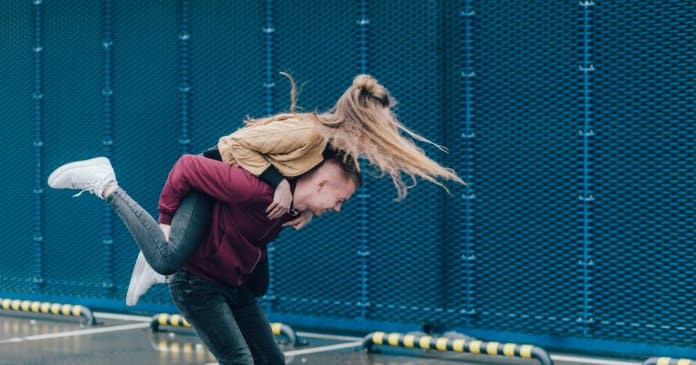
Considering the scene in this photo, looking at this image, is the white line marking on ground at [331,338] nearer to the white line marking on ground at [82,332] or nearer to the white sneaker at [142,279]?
the white line marking on ground at [82,332]

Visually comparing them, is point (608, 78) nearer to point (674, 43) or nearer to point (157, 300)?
point (674, 43)

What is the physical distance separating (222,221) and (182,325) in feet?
20.0

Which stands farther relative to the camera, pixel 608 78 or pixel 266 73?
pixel 266 73

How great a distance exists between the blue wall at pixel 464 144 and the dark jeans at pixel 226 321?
15.5 feet

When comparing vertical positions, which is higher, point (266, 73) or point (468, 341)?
point (266, 73)

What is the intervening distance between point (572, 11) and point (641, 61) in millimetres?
734

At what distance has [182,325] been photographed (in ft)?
36.9

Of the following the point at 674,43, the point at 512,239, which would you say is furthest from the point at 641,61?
the point at 512,239

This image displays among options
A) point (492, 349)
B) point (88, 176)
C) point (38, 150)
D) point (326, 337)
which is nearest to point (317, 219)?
point (326, 337)

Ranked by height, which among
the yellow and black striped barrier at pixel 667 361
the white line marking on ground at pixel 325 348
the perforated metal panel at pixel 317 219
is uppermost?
the perforated metal panel at pixel 317 219

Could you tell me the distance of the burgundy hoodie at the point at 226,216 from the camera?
518cm

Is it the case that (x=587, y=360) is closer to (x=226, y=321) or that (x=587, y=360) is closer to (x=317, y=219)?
(x=317, y=219)

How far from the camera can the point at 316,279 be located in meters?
11.4

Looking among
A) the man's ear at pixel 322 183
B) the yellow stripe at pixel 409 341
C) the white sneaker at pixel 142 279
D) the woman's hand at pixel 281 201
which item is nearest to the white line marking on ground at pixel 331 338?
the yellow stripe at pixel 409 341
